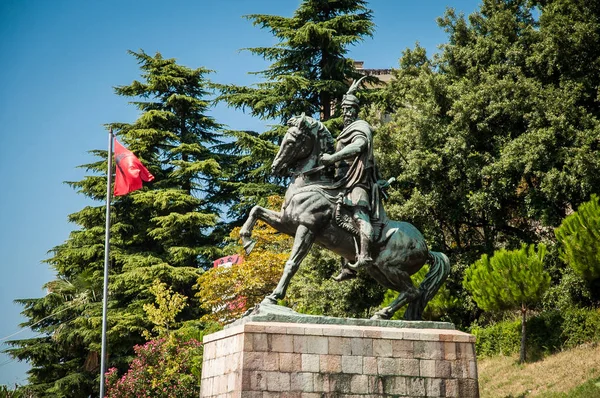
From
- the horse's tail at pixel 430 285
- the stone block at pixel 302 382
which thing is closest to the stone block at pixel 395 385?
the stone block at pixel 302 382

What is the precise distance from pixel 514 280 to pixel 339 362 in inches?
467

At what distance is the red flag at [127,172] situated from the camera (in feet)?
77.3

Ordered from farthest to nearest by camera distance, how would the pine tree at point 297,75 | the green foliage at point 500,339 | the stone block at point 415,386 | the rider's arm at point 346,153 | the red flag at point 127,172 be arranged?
the pine tree at point 297,75 → the green foliage at point 500,339 → the red flag at point 127,172 → the rider's arm at point 346,153 → the stone block at point 415,386

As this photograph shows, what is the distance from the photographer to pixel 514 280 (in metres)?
23.0

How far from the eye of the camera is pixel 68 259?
137ft

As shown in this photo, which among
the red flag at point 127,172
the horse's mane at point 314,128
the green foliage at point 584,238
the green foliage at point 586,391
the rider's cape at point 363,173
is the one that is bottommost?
the green foliage at point 586,391

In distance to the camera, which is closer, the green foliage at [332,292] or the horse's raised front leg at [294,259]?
the horse's raised front leg at [294,259]

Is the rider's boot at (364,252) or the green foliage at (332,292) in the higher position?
the green foliage at (332,292)

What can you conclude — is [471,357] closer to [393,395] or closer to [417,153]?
[393,395]

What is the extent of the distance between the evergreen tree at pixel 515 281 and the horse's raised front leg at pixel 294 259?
11311mm

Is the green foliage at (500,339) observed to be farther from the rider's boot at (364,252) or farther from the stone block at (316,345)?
the stone block at (316,345)

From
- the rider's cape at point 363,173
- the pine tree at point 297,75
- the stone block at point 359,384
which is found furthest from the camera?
the pine tree at point 297,75

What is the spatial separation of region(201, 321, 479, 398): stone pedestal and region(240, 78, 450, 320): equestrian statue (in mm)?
976

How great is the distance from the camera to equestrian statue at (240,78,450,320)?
13414mm
